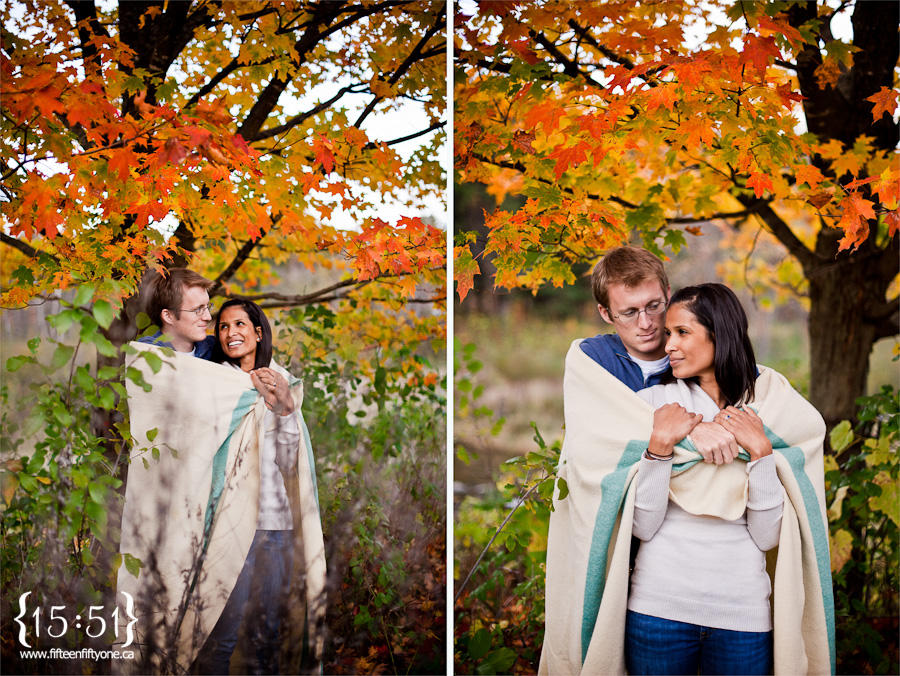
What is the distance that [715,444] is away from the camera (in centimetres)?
195

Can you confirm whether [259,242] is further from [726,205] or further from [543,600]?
[726,205]

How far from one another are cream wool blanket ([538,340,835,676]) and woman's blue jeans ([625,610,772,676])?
0.32ft

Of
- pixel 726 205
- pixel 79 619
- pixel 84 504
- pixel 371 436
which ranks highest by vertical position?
pixel 726 205

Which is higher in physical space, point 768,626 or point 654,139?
point 654,139

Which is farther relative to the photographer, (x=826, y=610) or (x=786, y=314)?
(x=786, y=314)

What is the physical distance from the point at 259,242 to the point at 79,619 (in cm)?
141

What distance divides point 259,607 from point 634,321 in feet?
5.16

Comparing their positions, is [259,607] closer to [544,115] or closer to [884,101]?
[544,115]

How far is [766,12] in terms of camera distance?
2.10 meters

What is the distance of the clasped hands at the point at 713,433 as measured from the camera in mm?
1946

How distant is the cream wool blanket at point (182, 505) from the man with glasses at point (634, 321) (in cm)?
122

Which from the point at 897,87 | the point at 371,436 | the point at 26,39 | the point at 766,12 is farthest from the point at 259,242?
the point at 897,87

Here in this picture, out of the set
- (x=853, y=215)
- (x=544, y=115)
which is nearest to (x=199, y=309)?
(x=544, y=115)

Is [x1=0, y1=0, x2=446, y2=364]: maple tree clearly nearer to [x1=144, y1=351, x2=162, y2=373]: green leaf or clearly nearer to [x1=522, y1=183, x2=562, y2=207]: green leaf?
[x1=144, y1=351, x2=162, y2=373]: green leaf
